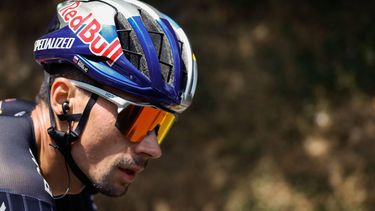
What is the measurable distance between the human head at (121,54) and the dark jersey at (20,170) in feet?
0.40

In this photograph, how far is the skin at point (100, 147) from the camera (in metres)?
2.91

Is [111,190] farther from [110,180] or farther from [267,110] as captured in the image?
[267,110]

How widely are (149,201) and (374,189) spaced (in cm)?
178

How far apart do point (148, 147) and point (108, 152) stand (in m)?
0.16

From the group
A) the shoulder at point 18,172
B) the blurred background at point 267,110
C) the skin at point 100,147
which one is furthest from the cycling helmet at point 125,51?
Answer: the blurred background at point 267,110

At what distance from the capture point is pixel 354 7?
689 centimetres

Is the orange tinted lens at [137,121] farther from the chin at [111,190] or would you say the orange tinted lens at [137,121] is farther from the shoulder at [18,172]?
the shoulder at [18,172]

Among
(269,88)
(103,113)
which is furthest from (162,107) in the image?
(269,88)

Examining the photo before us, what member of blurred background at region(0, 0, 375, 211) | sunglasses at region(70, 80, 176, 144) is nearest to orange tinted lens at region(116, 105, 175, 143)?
sunglasses at region(70, 80, 176, 144)

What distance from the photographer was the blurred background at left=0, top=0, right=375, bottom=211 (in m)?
5.98

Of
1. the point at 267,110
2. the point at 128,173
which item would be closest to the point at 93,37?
the point at 128,173

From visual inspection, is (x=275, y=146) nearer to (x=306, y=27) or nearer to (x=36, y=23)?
(x=306, y=27)

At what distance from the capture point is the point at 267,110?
253 inches

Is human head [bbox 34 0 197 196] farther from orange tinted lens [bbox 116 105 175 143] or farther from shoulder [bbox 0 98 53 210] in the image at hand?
shoulder [bbox 0 98 53 210]
